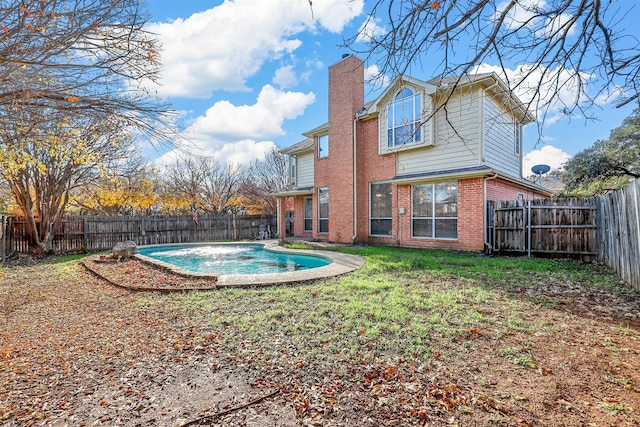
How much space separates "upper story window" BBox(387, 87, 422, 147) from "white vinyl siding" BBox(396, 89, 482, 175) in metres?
0.60

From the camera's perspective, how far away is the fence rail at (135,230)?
462 inches

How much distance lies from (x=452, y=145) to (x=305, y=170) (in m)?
8.45

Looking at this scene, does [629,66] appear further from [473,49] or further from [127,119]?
[127,119]

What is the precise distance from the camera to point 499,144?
37.2ft

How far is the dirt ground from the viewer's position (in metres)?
2.21

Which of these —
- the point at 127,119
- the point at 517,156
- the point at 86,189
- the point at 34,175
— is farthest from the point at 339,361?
the point at 86,189

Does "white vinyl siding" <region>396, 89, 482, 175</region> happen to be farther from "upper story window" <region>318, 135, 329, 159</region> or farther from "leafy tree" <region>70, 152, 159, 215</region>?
"leafy tree" <region>70, 152, 159, 215</region>

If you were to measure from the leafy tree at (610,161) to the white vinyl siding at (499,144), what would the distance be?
4.59m

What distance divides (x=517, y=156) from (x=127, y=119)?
1418 centimetres

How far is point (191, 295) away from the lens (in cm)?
552

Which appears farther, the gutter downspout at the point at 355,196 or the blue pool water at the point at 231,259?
the gutter downspout at the point at 355,196

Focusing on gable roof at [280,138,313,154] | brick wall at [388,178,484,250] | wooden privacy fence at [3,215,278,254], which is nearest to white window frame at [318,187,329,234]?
gable roof at [280,138,313,154]

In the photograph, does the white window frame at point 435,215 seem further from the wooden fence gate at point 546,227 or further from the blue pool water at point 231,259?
the blue pool water at point 231,259

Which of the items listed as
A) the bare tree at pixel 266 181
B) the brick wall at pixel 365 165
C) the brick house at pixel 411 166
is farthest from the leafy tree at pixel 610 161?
the bare tree at pixel 266 181
